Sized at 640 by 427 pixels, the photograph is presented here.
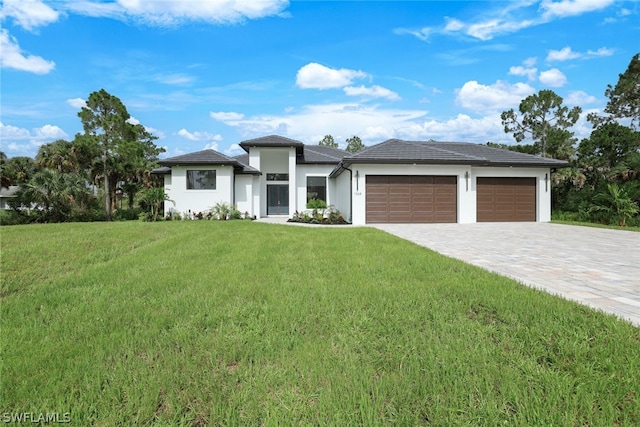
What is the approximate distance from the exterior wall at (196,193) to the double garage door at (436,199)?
29.1ft

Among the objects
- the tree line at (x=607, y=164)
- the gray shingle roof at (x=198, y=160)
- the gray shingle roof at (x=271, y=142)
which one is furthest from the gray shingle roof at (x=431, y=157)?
the gray shingle roof at (x=198, y=160)

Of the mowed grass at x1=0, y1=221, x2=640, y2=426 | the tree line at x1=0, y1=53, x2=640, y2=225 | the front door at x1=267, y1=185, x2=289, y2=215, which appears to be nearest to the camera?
the mowed grass at x1=0, y1=221, x2=640, y2=426

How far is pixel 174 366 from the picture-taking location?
2.32 metres

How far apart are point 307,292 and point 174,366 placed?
1904 millimetres

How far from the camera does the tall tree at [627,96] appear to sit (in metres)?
19.2

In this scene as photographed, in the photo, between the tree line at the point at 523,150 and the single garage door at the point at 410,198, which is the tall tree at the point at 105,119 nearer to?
the tree line at the point at 523,150

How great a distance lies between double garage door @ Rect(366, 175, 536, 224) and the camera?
51.0ft

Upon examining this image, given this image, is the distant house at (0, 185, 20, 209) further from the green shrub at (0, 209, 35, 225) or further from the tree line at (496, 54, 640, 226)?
the tree line at (496, 54, 640, 226)

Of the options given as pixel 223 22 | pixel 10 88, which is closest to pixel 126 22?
pixel 223 22

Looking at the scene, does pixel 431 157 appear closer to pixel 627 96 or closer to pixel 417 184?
pixel 417 184

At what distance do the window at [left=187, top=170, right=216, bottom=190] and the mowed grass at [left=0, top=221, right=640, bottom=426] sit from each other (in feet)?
49.3

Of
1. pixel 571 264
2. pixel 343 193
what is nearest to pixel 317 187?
pixel 343 193

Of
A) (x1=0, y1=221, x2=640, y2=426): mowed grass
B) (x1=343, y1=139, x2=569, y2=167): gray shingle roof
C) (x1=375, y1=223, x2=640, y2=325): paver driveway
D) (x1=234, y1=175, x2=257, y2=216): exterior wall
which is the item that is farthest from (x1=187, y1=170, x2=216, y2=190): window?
(x1=0, y1=221, x2=640, y2=426): mowed grass

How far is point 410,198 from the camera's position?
618 inches
